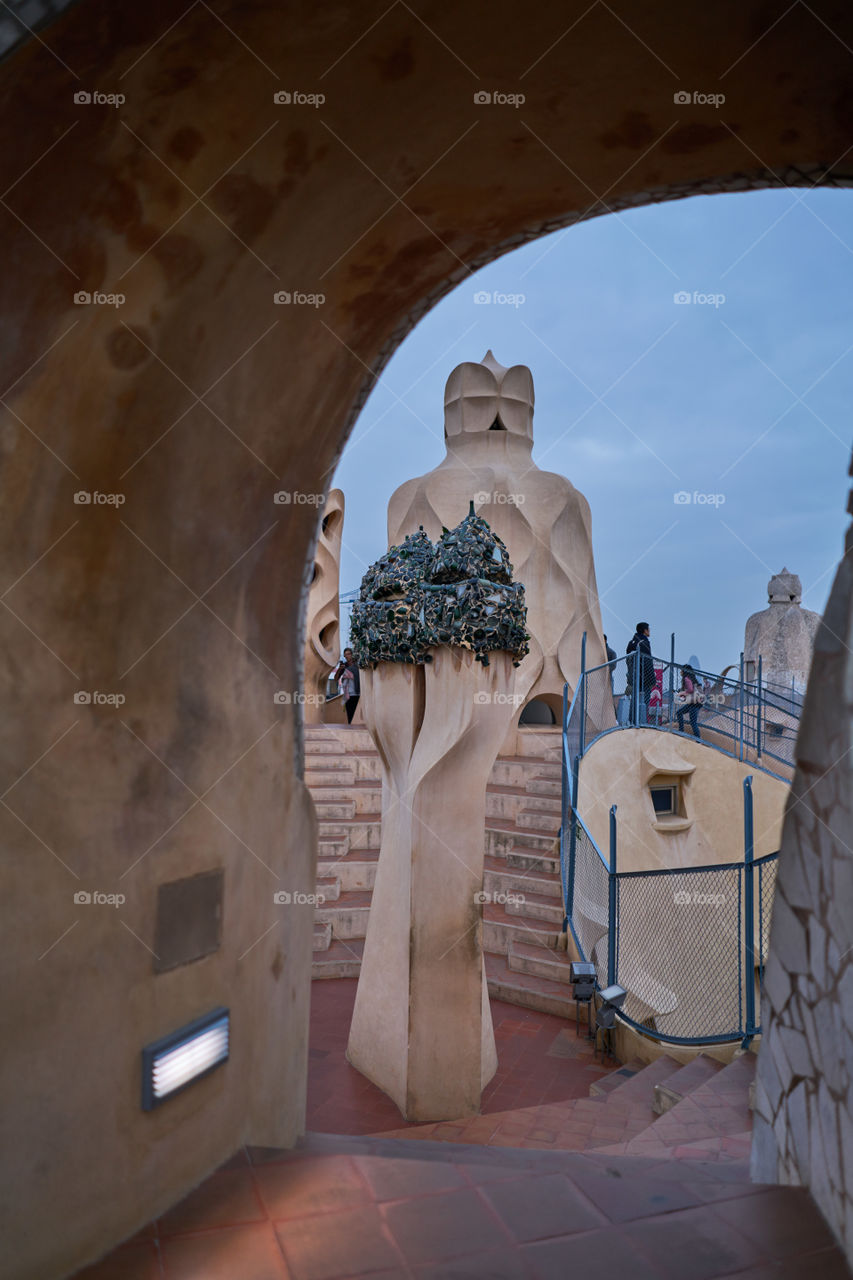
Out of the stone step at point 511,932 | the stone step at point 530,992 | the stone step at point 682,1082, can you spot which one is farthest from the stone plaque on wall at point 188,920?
the stone step at point 511,932

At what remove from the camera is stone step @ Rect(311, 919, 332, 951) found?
28.5ft

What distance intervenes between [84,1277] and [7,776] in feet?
4.26

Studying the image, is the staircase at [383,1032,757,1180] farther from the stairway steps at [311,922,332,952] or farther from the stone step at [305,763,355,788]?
the stone step at [305,763,355,788]

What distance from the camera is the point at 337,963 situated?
845cm

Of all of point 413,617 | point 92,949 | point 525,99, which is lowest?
point 92,949

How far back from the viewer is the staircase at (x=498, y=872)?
821cm

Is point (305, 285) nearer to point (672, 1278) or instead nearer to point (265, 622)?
point (265, 622)

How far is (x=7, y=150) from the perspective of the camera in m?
1.61

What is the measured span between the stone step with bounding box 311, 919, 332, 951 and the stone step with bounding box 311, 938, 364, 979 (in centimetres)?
6

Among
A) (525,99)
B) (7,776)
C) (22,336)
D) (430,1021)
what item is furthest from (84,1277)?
(430,1021)

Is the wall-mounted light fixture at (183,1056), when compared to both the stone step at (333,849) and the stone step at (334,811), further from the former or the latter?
the stone step at (334,811)

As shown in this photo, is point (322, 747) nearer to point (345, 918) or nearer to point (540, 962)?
point (345, 918)

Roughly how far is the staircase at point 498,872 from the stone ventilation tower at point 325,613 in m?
3.52

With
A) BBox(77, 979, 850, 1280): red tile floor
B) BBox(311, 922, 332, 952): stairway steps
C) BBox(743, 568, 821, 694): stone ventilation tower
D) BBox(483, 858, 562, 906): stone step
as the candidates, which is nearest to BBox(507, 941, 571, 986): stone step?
BBox(483, 858, 562, 906): stone step
